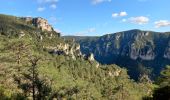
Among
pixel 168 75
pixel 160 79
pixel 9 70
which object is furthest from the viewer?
pixel 9 70

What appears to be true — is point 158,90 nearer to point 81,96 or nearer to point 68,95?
point 68,95

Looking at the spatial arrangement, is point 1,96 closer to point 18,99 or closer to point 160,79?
point 18,99

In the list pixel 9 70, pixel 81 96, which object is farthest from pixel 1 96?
pixel 81 96

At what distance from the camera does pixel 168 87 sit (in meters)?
51.5

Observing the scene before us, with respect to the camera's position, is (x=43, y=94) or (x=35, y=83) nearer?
(x=35, y=83)

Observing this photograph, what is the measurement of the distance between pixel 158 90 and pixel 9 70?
8900 centimetres

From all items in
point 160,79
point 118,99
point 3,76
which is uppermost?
point 160,79

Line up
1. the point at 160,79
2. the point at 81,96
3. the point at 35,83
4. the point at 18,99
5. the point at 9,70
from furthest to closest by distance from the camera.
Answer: the point at 81,96
the point at 9,70
the point at 35,83
the point at 18,99
the point at 160,79

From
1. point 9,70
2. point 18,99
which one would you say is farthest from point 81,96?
point 18,99

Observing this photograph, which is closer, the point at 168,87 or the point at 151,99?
the point at 168,87

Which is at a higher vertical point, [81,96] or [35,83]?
[35,83]

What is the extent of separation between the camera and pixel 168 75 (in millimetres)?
51438

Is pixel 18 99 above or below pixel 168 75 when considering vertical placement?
below

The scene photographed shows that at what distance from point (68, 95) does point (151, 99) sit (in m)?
121
